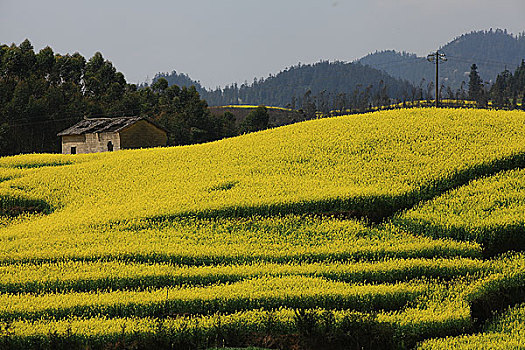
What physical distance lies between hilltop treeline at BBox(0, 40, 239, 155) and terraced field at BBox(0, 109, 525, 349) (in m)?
43.4

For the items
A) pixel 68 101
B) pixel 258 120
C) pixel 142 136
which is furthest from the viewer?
pixel 258 120

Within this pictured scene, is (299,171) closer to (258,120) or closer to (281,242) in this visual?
(281,242)

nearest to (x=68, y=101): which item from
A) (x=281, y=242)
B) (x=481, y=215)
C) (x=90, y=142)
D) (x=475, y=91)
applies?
(x=90, y=142)

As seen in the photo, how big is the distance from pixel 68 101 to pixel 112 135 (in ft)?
97.8

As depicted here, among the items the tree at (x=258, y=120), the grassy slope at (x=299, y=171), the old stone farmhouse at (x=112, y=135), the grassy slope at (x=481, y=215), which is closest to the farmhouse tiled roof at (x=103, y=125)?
the old stone farmhouse at (x=112, y=135)

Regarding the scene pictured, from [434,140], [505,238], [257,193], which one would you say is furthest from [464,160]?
[257,193]

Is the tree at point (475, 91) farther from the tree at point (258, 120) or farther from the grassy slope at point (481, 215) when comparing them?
the grassy slope at point (481, 215)

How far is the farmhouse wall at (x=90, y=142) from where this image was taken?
4828 centimetres

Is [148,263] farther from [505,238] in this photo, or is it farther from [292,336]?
[505,238]

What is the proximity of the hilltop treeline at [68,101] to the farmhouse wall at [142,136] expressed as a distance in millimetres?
Result: 10341

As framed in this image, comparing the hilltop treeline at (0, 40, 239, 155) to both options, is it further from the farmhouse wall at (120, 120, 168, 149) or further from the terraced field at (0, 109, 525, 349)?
the terraced field at (0, 109, 525, 349)

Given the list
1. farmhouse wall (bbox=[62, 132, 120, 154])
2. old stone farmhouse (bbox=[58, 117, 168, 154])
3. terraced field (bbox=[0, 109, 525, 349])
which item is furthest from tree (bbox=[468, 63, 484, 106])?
terraced field (bbox=[0, 109, 525, 349])

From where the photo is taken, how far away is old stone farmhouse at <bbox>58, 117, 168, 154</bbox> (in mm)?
48375

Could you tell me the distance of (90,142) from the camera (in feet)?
165
